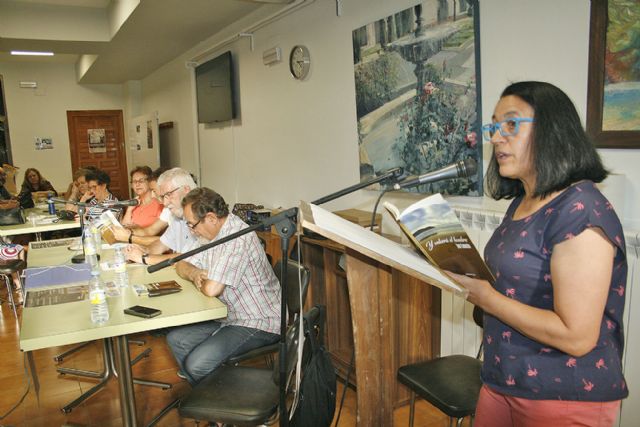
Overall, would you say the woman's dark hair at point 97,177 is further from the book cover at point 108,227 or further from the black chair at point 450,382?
the black chair at point 450,382

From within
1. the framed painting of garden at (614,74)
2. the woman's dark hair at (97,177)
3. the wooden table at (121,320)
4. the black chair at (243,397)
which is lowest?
the black chair at (243,397)

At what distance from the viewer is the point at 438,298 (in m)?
2.78

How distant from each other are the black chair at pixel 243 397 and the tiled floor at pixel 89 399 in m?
0.83

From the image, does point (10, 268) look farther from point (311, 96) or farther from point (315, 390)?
point (315, 390)

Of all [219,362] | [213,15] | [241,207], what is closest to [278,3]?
[213,15]

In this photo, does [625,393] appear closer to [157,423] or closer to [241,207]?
[157,423]

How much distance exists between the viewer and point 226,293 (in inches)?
98.7

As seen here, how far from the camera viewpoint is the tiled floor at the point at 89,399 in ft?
8.95

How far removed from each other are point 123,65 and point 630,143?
723cm

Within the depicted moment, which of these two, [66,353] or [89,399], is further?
[66,353]

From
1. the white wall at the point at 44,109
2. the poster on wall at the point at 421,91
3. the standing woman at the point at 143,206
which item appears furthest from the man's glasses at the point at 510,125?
the white wall at the point at 44,109

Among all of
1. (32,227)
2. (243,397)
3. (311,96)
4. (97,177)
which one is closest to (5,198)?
(32,227)

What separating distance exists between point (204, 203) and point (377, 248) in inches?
62.2

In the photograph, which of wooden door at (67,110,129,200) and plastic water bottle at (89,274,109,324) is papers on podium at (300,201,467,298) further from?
wooden door at (67,110,129,200)
